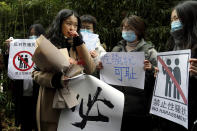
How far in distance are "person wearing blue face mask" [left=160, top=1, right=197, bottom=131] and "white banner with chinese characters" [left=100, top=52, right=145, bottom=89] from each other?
20.4 inches

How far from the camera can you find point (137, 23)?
3117 millimetres

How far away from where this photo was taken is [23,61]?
3.62 meters

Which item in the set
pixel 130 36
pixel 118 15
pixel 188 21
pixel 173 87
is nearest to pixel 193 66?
pixel 173 87

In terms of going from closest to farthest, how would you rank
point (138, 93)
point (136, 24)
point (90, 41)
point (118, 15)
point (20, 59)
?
point (138, 93)
point (136, 24)
point (90, 41)
point (20, 59)
point (118, 15)

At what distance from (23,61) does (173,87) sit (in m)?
2.22

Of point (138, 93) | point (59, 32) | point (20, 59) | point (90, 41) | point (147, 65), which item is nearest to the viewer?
point (59, 32)

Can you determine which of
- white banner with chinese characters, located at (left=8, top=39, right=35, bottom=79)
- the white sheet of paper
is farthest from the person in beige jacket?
white banner with chinese characters, located at (left=8, top=39, right=35, bottom=79)

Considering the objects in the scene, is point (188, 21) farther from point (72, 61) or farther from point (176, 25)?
point (72, 61)

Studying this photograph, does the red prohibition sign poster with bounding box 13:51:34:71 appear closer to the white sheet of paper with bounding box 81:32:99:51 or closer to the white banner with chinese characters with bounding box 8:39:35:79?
the white banner with chinese characters with bounding box 8:39:35:79

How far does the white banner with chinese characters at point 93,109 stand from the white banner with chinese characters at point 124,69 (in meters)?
0.45

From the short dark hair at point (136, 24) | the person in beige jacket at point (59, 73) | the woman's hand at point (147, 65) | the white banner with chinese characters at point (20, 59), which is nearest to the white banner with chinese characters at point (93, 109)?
the person in beige jacket at point (59, 73)

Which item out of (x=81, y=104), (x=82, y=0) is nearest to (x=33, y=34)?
(x=82, y=0)

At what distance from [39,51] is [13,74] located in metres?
1.61

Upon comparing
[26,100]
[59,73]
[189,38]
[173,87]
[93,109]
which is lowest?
[26,100]
